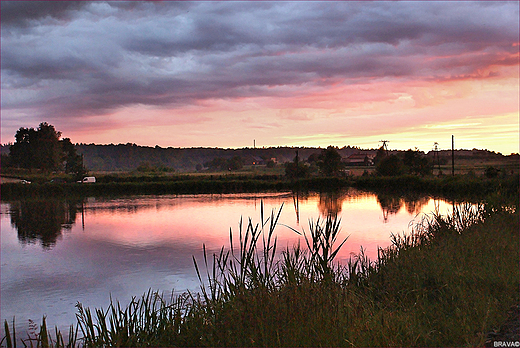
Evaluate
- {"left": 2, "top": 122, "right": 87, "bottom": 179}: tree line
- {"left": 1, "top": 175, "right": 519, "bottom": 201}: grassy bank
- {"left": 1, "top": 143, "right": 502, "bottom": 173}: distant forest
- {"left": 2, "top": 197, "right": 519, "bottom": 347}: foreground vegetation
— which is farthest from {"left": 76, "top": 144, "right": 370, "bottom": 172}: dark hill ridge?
{"left": 2, "top": 197, "right": 519, "bottom": 347}: foreground vegetation

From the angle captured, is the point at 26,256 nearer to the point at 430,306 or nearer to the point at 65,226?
the point at 65,226

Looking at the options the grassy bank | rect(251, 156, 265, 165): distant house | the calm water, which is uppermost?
rect(251, 156, 265, 165): distant house

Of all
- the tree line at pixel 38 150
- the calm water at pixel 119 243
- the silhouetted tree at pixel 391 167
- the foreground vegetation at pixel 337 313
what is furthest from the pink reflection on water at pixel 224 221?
the tree line at pixel 38 150

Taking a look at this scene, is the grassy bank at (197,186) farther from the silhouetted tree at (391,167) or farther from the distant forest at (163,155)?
the distant forest at (163,155)

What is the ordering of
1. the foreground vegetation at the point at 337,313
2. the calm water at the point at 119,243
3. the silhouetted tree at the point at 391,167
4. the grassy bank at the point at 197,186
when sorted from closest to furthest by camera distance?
the foreground vegetation at the point at 337,313, the calm water at the point at 119,243, the grassy bank at the point at 197,186, the silhouetted tree at the point at 391,167

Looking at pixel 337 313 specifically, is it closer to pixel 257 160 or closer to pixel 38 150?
pixel 38 150

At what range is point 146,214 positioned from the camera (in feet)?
75.3

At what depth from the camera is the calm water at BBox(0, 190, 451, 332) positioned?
361 inches

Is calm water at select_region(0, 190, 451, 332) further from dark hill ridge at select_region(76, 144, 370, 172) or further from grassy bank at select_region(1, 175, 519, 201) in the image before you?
dark hill ridge at select_region(76, 144, 370, 172)

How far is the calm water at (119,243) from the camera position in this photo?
9.17m

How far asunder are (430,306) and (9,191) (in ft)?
128

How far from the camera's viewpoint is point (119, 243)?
15.3 metres

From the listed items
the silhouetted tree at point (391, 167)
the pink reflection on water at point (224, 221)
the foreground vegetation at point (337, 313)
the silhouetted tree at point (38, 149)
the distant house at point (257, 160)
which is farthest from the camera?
the distant house at point (257, 160)

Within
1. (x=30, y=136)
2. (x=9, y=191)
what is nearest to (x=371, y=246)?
(x=9, y=191)
